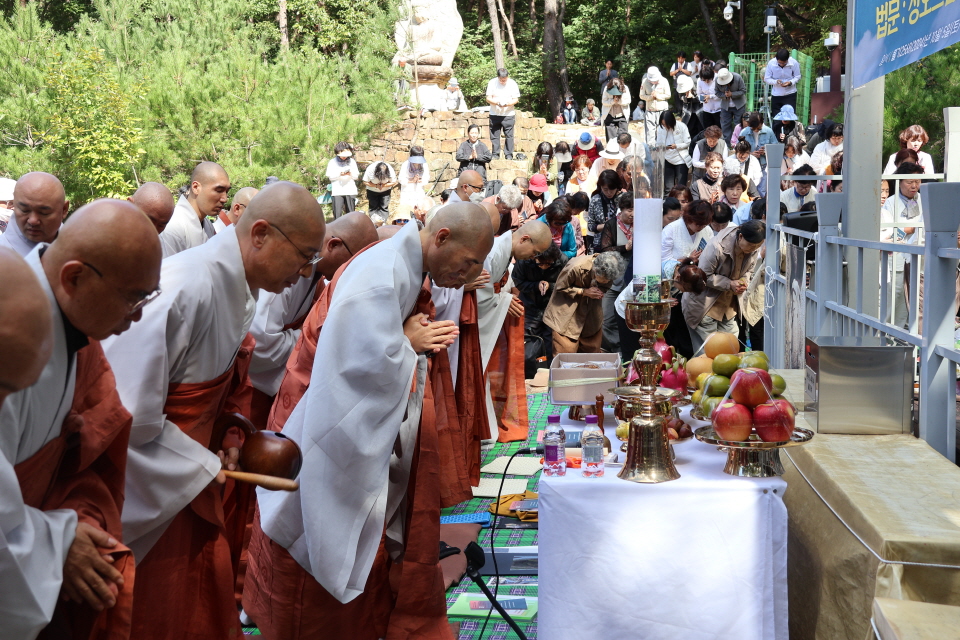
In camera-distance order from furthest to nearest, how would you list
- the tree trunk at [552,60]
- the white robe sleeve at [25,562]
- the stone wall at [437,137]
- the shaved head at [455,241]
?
the tree trunk at [552,60]
the stone wall at [437,137]
the shaved head at [455,241]
the white robe sleeve at [25,562]

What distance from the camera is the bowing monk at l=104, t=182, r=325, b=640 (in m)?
2.18

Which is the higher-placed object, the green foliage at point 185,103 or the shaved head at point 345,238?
the green foliage at point 185,103

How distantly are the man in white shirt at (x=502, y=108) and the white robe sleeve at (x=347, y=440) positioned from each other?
45.2 feet

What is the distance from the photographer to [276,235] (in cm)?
251

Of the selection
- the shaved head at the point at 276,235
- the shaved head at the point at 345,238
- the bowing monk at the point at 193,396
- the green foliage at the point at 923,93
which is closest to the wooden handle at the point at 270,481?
the bowing monk at the point at 193,396

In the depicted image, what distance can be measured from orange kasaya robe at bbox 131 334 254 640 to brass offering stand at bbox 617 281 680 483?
1133mm

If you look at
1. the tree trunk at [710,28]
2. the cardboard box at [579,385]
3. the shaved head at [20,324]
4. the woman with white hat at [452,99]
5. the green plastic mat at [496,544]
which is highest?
the tree trunk at [710,28]

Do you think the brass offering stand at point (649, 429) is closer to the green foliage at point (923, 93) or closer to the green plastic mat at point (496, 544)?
the green plastic mat at point (496, 544)

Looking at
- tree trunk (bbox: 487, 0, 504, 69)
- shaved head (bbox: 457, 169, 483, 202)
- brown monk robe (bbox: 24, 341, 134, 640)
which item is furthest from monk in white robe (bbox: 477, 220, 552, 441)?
tree trunk (bbox: 487, 0, 504, 69)

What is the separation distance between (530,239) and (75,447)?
14.7 ft

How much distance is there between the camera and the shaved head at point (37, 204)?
176 inches

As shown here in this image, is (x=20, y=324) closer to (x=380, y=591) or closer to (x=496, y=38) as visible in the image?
(x=380, y=591)

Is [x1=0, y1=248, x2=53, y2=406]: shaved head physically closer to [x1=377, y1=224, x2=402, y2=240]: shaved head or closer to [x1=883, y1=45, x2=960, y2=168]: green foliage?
[x1=377, y1=224, x2=402, y2=240]: shaved head

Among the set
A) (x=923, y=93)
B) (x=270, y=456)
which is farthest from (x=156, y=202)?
(x=923, y=93)
